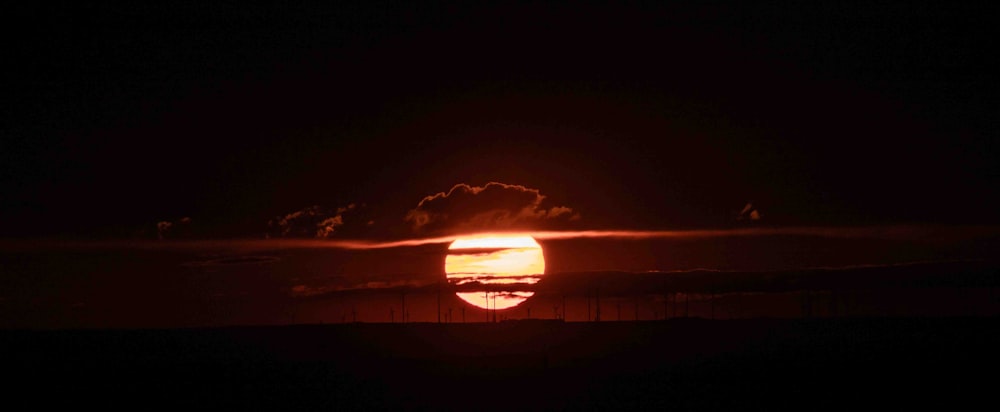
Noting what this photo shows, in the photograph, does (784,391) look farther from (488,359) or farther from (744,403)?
(488,359)

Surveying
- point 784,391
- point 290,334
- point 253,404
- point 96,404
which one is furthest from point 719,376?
point 290,334

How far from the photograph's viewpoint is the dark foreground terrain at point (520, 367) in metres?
62.7

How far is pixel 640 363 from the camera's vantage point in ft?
277

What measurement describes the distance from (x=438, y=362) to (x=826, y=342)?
41.3 metres

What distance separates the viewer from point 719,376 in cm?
7525

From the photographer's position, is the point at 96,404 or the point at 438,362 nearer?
the point at 96,404

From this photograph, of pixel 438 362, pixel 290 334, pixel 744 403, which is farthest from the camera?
pixel 290 334

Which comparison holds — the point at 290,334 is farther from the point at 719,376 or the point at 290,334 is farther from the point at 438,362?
the point at 719,376

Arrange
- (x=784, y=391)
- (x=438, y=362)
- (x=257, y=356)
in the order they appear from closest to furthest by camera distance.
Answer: (x=784, y=391) < (x=438, y=362) < (x=257, y=356)

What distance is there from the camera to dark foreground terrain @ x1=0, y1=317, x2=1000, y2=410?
6269 centimetres

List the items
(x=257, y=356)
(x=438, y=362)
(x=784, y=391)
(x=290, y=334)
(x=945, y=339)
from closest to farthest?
(x=784, y=391)
(x=438, y=362)
(x=257, y=356)
(x=945, y=339)
(x=290, y=334)

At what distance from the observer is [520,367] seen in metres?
75.3

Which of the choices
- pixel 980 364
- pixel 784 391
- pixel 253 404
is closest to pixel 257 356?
pixel 253 404

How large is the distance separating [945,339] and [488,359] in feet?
133
